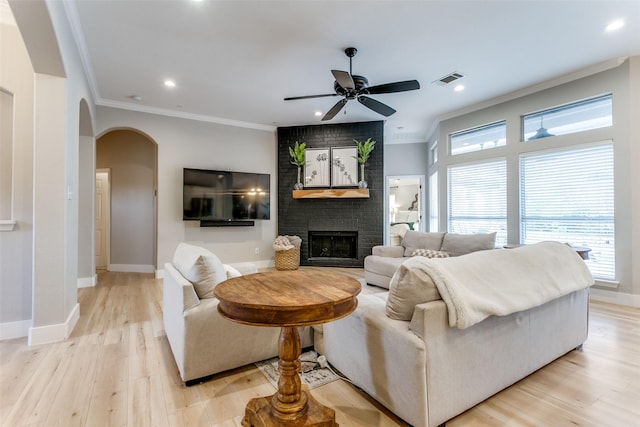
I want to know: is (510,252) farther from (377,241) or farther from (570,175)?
(377,241)

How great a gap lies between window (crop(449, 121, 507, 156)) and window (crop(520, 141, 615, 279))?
57 centimetres

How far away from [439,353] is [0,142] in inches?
149

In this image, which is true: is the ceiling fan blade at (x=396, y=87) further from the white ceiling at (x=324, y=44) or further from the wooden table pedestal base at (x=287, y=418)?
A: the wooden table pedestal base at (x=287, y=418)

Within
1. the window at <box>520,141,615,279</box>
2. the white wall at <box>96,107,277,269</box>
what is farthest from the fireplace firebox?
the window at <box>520,141,615,279</box>

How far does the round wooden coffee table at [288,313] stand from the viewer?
4.04 feet

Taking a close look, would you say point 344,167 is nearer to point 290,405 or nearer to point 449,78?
point 449,78

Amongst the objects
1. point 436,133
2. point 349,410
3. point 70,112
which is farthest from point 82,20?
point 436,133

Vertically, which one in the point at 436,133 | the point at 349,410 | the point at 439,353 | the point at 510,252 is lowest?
the point at 349,410

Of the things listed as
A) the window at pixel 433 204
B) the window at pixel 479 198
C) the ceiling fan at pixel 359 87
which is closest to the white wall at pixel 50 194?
the ceiling fan at pixel 359 87

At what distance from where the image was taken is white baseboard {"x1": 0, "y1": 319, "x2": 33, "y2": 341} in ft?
8.44

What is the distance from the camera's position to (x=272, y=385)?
1.88 m

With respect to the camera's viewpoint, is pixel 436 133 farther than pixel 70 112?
Yes

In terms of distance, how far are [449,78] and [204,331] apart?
13.5 feet

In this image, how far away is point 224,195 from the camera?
5465mm
